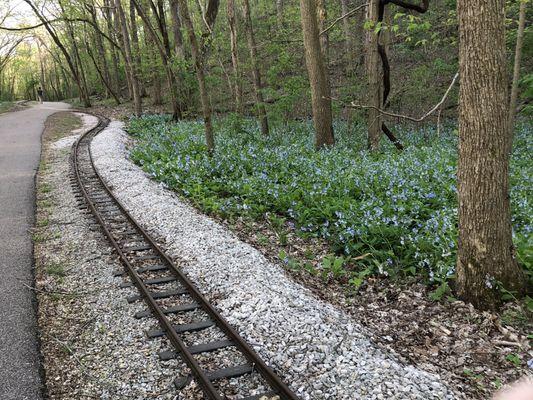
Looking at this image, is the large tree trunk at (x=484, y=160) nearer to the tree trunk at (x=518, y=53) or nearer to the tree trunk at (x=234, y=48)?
the tree trunk at (x=518, y=53)

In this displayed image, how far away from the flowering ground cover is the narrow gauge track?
86.2 inches

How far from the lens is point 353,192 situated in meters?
9.45

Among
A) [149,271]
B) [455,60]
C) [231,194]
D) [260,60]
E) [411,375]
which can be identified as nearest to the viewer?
[411,375]

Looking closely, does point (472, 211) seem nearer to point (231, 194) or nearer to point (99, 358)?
point (99, 358)

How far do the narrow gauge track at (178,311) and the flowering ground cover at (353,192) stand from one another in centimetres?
219

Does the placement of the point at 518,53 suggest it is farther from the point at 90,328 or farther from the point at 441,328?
the point at 90,328

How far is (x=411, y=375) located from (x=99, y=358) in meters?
3.51

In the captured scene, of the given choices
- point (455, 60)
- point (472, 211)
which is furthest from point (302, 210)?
point (455, 60)

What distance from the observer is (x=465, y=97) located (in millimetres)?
5332

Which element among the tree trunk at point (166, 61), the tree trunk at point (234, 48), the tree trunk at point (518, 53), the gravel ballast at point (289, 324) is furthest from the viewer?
the tree trunk at point (166, 61)

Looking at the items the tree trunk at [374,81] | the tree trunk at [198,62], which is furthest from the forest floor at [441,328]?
the tree trunk at [198,62]

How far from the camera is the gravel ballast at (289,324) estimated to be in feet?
14.1

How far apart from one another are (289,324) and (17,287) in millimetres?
4507

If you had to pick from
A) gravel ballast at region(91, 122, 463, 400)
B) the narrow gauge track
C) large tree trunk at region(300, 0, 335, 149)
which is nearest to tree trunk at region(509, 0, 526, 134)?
large tree trunk at region(300, 0, 335, 149)
